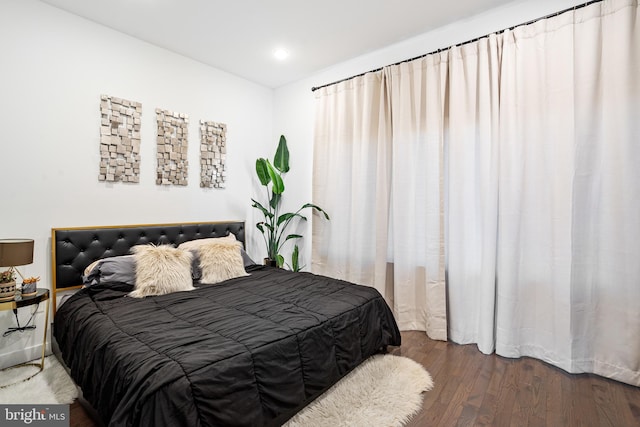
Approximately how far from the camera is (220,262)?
289 centimetres

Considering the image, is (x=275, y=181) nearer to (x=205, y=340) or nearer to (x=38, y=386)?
(x=205, y=340)

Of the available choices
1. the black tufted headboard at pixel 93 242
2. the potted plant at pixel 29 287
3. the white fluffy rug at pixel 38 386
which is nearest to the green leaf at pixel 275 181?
the black tufted headboard at pixel 93 242

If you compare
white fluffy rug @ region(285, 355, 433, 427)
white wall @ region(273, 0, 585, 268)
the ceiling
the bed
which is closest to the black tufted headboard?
the bed

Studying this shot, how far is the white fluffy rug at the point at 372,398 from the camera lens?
5.64 feet

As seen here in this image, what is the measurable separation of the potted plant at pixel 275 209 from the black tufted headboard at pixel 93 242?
0.96 meters

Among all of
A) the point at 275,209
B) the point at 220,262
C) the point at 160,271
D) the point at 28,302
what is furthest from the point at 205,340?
the point at 275,209

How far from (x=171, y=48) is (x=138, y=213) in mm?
1740

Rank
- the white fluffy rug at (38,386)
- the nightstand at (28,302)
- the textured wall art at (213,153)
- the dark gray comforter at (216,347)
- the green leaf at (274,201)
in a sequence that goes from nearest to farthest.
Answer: the dark gray comforter at (216,347) → the white fluffy rug at (38,386) → the nightstand at (28,302) → the textured wall art at (213,153) → the green leaf at (274,201)

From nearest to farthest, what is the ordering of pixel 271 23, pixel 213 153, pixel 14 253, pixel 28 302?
pixel 14 253 → pixel 28 302 → pixel 271 23 → pixel 213 153

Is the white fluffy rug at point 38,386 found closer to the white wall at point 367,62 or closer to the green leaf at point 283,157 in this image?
the white wall at point 367,62

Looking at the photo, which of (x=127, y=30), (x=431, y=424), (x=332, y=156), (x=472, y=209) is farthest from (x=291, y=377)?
(x=127, y=30)

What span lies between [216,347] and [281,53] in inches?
117

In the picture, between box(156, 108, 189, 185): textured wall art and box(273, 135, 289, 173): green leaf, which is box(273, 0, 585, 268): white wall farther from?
box(156, 108, 189, 185): textured wall art

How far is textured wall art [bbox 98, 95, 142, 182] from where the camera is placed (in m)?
2.75
